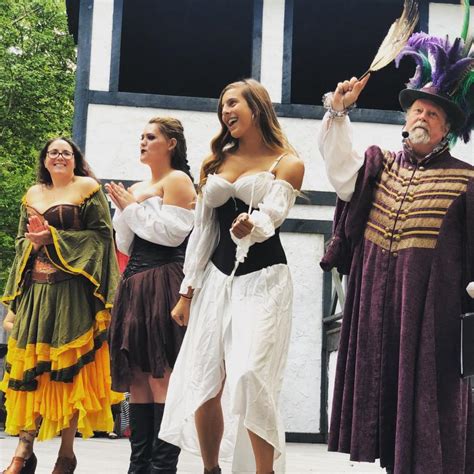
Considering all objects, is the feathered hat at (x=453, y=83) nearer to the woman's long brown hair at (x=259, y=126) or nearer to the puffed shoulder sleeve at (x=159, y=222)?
the woman's long brown hair at (x=259, y=126)

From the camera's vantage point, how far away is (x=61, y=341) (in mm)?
5648

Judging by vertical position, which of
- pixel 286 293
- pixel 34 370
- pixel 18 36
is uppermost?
pixel 18 36

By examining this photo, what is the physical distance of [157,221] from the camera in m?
5.32

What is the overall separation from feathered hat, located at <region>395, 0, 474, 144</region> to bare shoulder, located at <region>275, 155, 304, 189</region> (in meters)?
0.56

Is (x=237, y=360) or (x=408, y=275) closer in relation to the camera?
(x=408, y=275)

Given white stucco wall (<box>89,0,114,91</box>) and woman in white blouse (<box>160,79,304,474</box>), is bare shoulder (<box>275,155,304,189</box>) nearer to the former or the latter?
woman in white blouse (<box>160,79,304,474</box>)

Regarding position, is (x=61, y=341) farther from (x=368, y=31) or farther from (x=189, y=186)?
(x=368, y=31)

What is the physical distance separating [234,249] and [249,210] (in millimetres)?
243

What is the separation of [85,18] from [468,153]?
17.3 ft

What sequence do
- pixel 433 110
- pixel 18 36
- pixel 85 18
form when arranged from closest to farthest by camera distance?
pixel 433 110
pixel 85 18
pixel 18 36

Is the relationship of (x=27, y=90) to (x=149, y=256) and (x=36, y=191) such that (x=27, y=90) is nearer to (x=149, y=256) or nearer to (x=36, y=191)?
(x=36, y=191)

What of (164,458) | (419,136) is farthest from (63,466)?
(419,136)

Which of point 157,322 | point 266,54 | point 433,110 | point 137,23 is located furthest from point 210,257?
point 137,23

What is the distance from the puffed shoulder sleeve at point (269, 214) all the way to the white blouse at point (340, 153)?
0.78 ft
